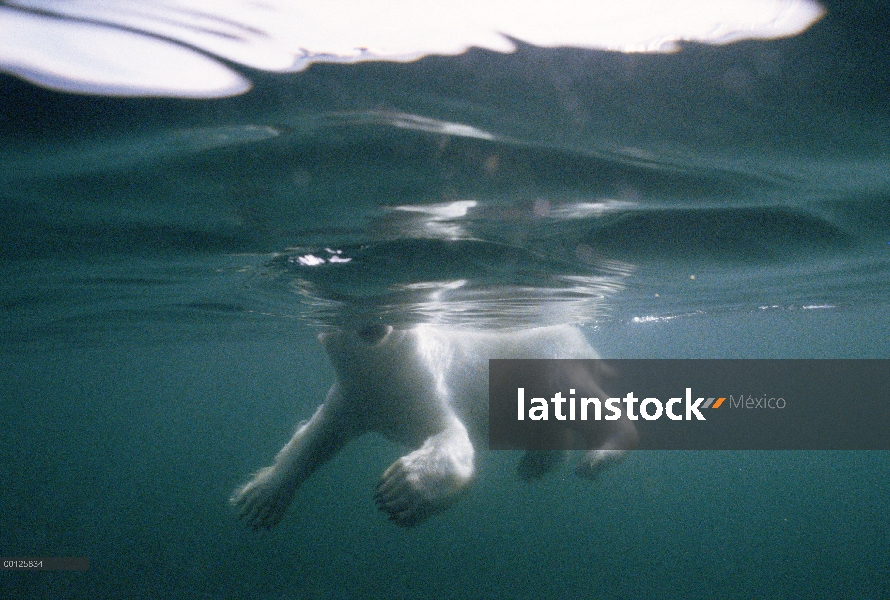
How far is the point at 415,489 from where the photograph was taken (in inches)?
184

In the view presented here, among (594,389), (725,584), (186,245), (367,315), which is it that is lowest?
(725,584)

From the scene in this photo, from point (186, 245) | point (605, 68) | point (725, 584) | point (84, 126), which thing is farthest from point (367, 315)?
point (725, 584)

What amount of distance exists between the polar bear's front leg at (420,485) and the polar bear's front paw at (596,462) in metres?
2.12

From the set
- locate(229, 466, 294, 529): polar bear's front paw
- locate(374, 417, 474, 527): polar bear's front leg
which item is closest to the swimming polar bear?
locate(229, 466, 294, 529): polar bear's front paw

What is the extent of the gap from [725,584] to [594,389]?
38.4 meters

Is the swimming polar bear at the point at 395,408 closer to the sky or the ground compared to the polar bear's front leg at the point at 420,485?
closer to the sky

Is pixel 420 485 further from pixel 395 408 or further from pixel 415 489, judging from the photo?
pixel 395 408

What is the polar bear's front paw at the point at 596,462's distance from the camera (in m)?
6.64

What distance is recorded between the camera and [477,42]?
280 centimetres

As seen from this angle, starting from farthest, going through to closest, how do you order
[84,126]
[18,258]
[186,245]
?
[18,258]
[186,245]
[84,126]

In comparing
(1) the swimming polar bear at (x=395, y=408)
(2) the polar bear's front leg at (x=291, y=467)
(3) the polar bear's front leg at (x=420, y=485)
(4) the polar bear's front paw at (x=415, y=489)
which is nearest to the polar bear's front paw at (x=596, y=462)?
(1) the swimming polar bear at (x=395, y=408)

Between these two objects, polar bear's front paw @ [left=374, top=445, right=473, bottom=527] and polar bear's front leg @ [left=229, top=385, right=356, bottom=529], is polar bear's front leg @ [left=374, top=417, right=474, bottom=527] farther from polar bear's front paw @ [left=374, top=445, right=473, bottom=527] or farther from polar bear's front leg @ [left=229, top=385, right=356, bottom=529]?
polar bear's front leg @ [left=229, top=385, right=356, bottom=529]

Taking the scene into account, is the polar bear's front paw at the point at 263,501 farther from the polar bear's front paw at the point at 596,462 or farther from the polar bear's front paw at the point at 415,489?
the polar bear's front paw at the point at 596,462

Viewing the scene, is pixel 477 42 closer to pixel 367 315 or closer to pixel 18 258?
pixel 18 258
